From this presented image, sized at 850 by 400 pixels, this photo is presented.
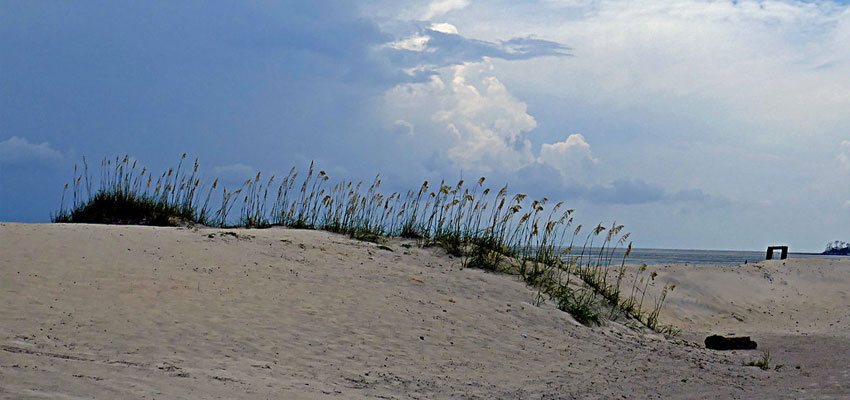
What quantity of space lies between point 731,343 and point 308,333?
6.72 metres

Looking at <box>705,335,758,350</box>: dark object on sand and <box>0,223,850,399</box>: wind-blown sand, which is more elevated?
<box>705,335,758,350</box>: dark object on sand

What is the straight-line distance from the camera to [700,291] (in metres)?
14.5

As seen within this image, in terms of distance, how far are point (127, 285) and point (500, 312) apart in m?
4.87

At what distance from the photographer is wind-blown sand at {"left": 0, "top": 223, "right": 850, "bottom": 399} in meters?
5.71

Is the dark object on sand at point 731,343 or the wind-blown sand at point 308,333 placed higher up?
the dark object on sand at point 731,343

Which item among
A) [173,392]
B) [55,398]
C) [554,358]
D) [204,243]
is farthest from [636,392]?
[204,243]

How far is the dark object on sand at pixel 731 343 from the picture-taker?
10250 millimetres

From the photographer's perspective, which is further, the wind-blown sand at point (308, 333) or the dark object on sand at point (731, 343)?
the dark object on sand at point (731, 343)

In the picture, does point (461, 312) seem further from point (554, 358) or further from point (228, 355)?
point (228, 355)

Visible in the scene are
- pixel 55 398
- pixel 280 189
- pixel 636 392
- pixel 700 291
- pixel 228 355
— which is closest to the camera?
pixel 55 398

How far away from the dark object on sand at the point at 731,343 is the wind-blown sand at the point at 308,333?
0.23m

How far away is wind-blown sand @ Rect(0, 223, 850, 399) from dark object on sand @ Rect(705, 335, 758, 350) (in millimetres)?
232

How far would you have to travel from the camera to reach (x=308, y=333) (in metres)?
7.29

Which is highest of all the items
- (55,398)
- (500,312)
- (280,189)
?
(280,189)
